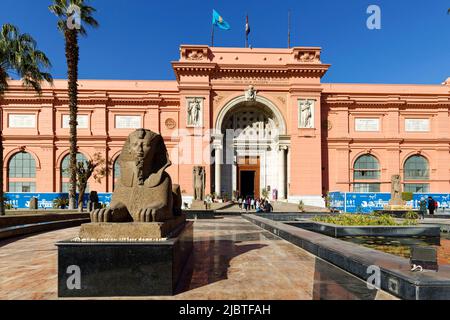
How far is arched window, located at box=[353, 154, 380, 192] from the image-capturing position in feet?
90.8

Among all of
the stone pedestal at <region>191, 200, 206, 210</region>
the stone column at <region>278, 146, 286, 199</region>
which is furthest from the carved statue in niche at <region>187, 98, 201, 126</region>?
the stone pedestal at <region>191, 200, 206, 210</region>

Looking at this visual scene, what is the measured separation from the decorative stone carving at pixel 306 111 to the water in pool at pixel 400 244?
730 inches

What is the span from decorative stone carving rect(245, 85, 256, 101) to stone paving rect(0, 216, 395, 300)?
68.6 feet

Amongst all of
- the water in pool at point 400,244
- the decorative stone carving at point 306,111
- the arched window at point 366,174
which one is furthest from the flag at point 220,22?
the water in pool at point 400,244

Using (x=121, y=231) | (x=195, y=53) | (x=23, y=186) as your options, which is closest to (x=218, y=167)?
(x=195, y=53)

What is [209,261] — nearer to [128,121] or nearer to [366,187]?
[128,121]

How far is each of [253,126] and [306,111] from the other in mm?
5081

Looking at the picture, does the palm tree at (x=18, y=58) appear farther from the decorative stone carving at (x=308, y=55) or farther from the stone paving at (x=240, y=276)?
the decorative stone carving at (x=308, y=55)

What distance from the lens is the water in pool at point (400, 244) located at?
6.12 m

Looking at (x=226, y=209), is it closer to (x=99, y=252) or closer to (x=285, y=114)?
(x=285, y=114)

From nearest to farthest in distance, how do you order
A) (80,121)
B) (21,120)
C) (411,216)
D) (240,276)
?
(240,276)
(411,216)
(21,120)
(80,121)

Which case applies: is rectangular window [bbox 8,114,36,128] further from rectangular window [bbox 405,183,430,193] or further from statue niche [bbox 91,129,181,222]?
rectangular window [bbox 405,183,430,193]

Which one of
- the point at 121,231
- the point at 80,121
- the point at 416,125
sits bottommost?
the point at 121,231

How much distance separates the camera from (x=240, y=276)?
14.0 feet
